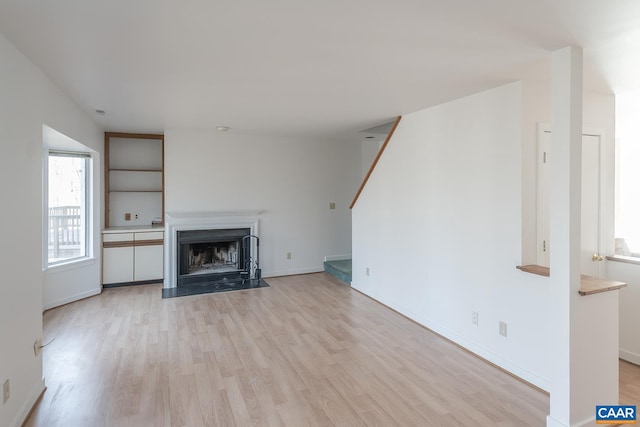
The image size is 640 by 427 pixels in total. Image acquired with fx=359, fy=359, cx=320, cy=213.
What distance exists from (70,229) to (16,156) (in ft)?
9.73

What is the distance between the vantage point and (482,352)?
3102 millimetres

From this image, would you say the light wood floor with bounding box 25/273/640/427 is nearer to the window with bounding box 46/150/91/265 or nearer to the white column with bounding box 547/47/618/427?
the white column with bounding box 547/47/618/427

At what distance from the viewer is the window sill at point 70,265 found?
14.0 feet

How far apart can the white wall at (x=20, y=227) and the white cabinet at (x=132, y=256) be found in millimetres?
2882

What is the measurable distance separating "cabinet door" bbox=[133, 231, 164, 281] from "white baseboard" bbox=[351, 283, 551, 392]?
3631 millimetres

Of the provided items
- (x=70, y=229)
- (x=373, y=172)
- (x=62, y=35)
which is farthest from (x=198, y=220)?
(x=62, y=35)

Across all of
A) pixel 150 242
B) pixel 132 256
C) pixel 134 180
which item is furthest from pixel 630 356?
pixel 134 180

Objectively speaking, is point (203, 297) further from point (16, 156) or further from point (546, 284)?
point (546, 284)

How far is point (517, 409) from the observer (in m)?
2.37

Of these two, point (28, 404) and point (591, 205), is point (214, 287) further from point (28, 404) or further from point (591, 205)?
point (591, 205)

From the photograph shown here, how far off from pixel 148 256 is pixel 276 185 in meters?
2.28

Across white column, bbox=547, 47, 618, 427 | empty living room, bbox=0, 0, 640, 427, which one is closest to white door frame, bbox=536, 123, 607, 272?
empty living room, bbox=0, 0, 640, 427

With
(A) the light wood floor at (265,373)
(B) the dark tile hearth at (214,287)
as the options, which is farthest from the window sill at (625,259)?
(B) the dark tile hearth at (214,287)

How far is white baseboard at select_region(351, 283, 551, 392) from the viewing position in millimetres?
2643
